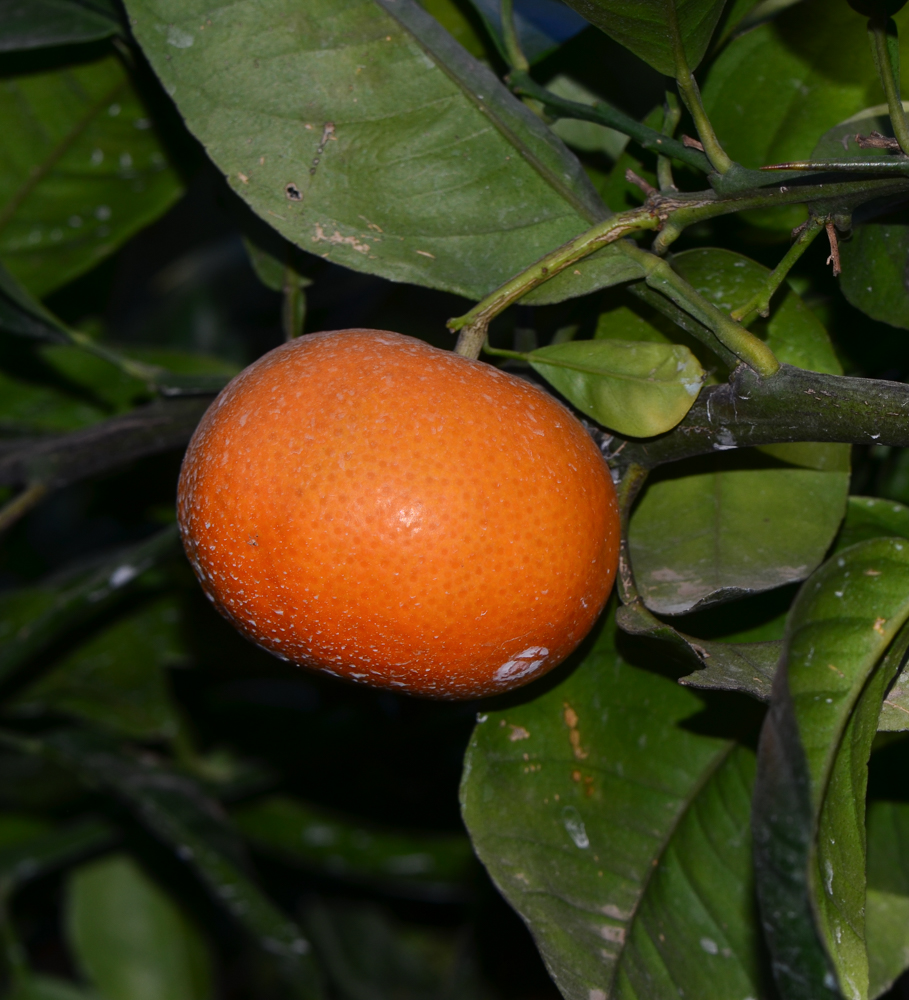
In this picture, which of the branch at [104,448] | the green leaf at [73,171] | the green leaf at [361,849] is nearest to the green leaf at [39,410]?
the green leaf at [73,171]

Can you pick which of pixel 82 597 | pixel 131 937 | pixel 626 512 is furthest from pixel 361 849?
pixel 626 512

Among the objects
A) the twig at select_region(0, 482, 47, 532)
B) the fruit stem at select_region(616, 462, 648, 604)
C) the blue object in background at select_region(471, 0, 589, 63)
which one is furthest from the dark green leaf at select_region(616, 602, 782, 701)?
the twig at select_region(0, 482, 47, 532)

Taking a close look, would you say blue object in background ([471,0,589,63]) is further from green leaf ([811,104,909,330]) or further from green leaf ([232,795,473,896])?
green leaf ([232,795,473,896])

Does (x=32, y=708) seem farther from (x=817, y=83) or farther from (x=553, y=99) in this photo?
(x=817, y=83)

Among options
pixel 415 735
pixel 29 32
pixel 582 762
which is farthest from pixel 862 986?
pixel 29 32

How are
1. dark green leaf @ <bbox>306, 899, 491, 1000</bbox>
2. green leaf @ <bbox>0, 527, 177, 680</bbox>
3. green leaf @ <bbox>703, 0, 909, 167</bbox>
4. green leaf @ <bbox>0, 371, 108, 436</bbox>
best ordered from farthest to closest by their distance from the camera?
dark green leaf @ <bbox>306, 899, 491, 1000</bbox>, green leaf @ <bbox>0, 371, 108, 436</bbox>, green leaf @ <bbox>0, 527, 177, 680</bbox>, green leaf @ <bbox>703, 0, 909, 167</bbox>

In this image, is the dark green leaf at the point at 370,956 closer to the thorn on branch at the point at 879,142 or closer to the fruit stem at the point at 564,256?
the fruit stem at the point at 564,256

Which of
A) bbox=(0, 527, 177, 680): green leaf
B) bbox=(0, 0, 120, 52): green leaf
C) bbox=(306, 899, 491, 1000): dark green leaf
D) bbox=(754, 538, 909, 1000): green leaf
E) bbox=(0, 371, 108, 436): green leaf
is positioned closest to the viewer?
bbox=(754, 538, 909, 1000): green leaf
